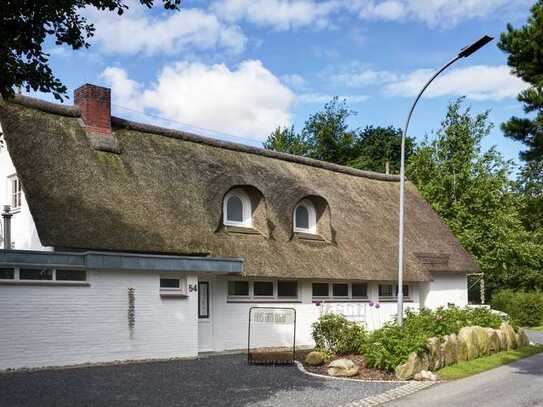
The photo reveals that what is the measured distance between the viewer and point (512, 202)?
35250mm

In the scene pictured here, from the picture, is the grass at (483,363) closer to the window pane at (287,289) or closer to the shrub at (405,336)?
the shrub at (405,336)

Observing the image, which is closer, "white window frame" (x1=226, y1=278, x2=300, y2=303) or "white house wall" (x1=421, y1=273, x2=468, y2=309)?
"white window frame" (x1=226, y1=278, x2=300, y2=303)

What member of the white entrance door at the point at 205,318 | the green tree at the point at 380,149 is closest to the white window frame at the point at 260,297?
the white entrance door at the point at 205,318

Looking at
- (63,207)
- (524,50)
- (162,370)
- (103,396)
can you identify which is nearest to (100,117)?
(63,207)

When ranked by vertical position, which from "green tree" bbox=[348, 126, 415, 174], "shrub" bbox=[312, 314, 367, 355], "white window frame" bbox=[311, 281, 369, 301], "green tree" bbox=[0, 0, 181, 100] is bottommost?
"shrub" bbox=[312, 314, 367, 355]

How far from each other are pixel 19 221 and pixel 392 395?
11604mm

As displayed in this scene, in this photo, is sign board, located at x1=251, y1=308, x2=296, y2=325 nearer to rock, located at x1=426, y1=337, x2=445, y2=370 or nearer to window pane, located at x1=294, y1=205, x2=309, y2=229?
rock, located at x1=426, y1=337, x2=445, y2=370

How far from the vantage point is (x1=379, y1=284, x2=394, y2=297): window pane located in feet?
81.1

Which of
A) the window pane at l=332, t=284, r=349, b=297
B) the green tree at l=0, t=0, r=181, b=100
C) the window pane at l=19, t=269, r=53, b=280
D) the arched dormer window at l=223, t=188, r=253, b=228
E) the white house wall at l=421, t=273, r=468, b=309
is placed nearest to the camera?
the green tree at l=0, t=0, r=181, b=100

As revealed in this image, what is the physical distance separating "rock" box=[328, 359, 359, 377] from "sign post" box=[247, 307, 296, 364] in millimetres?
1541

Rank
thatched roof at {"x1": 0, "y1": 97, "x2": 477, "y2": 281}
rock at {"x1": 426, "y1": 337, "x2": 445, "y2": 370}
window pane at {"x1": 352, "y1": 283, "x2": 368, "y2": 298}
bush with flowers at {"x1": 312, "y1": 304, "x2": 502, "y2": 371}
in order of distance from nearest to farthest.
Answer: bush with flowers at {"x1": 312, "y1": 304, "x2": 502, "y2": 371}
rock at {"x1": 426, "y1": 337, "x2": 445, "y2": 370}
thatched roof at {"x1": 0, "y1": 97, "x2": 477, "y2": 281}
window pane at {"x1": 352, "y1": 283, "x2": 368, "y2": 298}

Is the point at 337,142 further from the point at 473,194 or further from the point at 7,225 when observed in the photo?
the point at 7,225

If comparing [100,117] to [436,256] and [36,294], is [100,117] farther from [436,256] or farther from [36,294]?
[436,256]

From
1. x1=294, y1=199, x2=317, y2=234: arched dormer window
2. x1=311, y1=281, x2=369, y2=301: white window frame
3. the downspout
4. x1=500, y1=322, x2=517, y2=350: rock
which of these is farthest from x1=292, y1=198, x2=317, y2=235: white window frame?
the downspout
